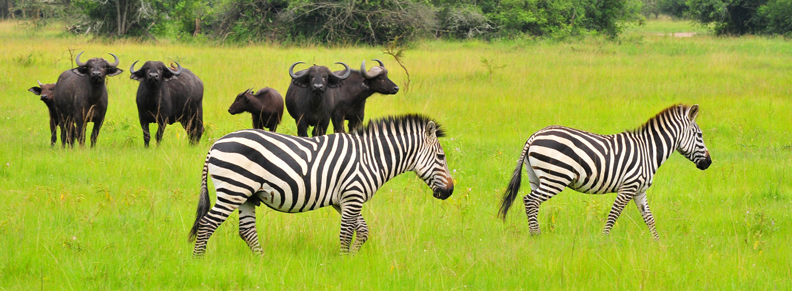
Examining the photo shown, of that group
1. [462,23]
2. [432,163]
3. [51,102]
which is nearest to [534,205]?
[432,163]

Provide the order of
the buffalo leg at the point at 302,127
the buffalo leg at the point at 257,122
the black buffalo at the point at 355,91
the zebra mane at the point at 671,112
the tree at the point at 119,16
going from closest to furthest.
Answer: the zebra mane at the point at 671,112 → the buffalo leg at the point at 302,127 → the buffalo leg at the point at 257,122 → the black buffalo at the point at 355,91 → the tree at the point at 119,16

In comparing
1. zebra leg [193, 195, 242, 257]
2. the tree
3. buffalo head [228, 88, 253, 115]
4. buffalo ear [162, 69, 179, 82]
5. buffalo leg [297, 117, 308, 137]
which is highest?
zebra leg [193, 195, 242, 257]

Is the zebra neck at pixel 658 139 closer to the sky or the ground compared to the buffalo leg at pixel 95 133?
closer to the sky

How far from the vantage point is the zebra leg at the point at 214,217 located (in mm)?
5348

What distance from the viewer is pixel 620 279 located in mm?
5359

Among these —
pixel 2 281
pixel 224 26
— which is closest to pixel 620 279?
pixel 2 281

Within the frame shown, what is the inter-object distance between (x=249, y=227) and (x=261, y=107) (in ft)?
19.4

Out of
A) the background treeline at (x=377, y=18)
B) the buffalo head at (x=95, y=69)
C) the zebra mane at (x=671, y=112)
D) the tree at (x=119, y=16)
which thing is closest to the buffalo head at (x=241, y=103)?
the buffalo head at (x=95, y=69)

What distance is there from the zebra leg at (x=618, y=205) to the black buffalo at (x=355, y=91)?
A: 18.8 ft

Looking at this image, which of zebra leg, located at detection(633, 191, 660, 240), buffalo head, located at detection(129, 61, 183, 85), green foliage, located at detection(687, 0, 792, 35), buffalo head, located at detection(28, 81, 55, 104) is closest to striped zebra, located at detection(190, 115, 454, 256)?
zebra leg, located at detection(633, 191, 660, 240)

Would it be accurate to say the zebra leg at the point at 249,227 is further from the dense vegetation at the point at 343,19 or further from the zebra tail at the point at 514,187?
the dense vegetation at the point at 343,19

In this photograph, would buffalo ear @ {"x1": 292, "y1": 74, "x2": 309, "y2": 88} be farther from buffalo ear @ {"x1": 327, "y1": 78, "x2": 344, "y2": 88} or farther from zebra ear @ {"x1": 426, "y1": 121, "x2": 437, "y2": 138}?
zebra ear @ {"x1": 426, "y1": 121, "x2": 437, "y2": 138}

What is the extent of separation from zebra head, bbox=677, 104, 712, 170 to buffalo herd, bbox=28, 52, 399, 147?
5.39 meters

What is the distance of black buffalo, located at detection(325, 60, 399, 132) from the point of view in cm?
1173
